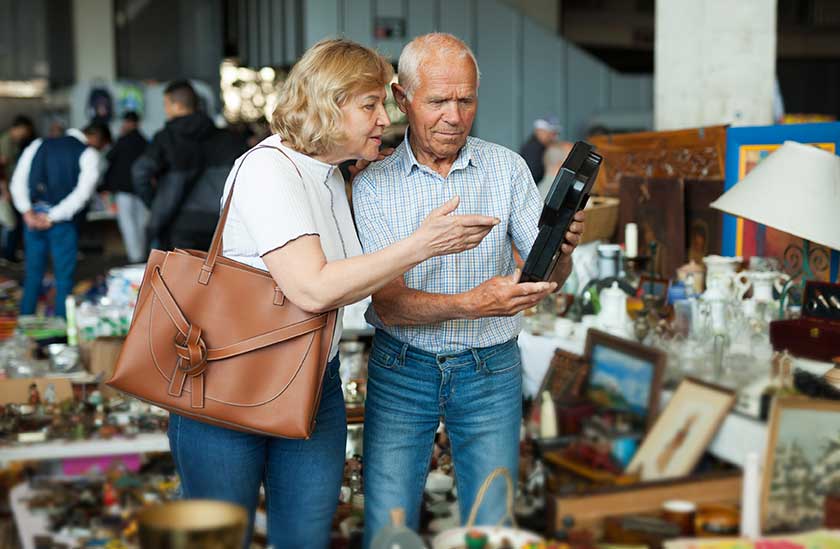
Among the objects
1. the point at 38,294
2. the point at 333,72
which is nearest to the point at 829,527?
the point at 333,72

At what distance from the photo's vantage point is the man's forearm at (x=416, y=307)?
2055 millimetres

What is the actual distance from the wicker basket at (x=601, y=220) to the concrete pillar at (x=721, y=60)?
64 centimetres

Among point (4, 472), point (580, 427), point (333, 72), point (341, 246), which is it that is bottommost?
point (4, 472)

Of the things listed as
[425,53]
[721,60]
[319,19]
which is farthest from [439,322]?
[319,19]

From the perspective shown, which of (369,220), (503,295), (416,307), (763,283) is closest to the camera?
(503,295)

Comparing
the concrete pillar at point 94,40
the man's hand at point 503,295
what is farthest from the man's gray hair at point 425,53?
the concrete pillar at point 94,40

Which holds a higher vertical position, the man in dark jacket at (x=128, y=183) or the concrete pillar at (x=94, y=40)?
the concrete pillar at (x=94, y=40)

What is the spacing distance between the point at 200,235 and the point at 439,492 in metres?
3.55

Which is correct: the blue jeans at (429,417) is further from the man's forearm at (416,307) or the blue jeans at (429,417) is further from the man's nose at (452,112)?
the man's nose at (452,112)

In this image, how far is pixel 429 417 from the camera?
2.24 meters

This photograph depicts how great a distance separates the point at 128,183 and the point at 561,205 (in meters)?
7.73

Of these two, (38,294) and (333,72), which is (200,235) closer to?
(38,294)

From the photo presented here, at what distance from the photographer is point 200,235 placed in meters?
5.95

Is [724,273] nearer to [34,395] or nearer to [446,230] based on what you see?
[446,230]
